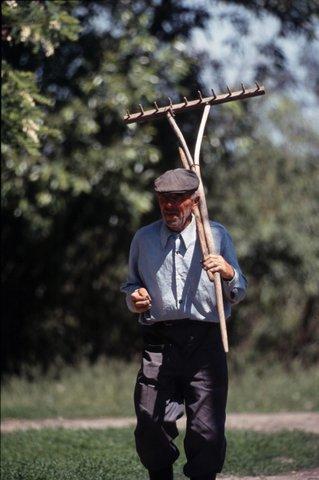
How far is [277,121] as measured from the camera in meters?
15.3

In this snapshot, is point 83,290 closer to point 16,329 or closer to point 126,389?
point 16,329

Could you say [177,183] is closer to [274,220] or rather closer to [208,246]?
[208,246]

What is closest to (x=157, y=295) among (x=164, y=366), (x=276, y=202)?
(x=164, y=366)

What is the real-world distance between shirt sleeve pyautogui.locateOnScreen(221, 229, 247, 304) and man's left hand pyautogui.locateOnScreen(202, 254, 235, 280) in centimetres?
10

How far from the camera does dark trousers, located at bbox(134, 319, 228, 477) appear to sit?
575 cm

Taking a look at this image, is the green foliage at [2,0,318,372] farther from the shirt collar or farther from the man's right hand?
the man's right hand

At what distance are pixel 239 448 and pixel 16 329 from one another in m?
7.24

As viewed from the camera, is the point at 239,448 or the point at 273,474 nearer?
the point at 273,474

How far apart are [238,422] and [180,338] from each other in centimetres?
527

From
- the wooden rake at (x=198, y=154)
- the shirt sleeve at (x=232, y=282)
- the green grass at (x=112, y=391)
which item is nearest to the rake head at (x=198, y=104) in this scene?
the wooden rake at (x=198, y=154)

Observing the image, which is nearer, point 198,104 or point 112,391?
point 198,104

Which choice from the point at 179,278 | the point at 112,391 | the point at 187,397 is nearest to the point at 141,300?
the point at 179,278

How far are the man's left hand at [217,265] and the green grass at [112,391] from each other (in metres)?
6.47

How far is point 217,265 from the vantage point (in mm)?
5508
